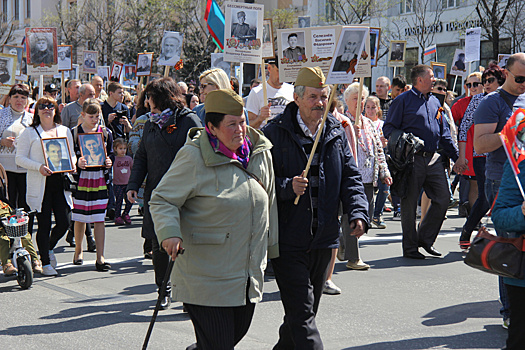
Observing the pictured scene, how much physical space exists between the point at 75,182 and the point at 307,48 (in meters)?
3.07

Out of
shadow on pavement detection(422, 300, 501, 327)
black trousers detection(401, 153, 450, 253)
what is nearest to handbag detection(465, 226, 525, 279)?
shadow on pavement detection(422, 300, 501, 327)

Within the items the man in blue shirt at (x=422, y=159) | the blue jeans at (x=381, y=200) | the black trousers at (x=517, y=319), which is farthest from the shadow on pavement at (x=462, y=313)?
the blue jeans at (x=381, y=200)

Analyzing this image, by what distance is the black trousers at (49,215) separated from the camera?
8.01 meters

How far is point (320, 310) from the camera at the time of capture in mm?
6395

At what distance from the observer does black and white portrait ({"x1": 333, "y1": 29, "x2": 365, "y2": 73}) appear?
219 inches

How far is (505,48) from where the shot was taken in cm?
3009

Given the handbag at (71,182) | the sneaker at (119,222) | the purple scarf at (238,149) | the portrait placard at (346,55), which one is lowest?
the sneaker at (119,222)

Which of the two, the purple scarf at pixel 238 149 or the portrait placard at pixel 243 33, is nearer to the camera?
the purple scarf at pixel 238 149

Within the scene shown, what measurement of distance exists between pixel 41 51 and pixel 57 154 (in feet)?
16.5

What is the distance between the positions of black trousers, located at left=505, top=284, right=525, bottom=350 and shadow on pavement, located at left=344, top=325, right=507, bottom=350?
1.21 m

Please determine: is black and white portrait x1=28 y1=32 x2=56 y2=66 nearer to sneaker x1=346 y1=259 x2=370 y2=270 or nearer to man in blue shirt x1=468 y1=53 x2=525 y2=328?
sneaker x1=346 y1=259 x2=370 y2=270

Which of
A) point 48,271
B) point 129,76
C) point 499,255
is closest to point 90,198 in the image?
point 48,271

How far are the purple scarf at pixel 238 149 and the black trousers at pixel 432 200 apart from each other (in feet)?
15.5

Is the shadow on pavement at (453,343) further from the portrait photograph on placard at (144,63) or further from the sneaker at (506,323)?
the portrait photograph on placard at (144,63)
